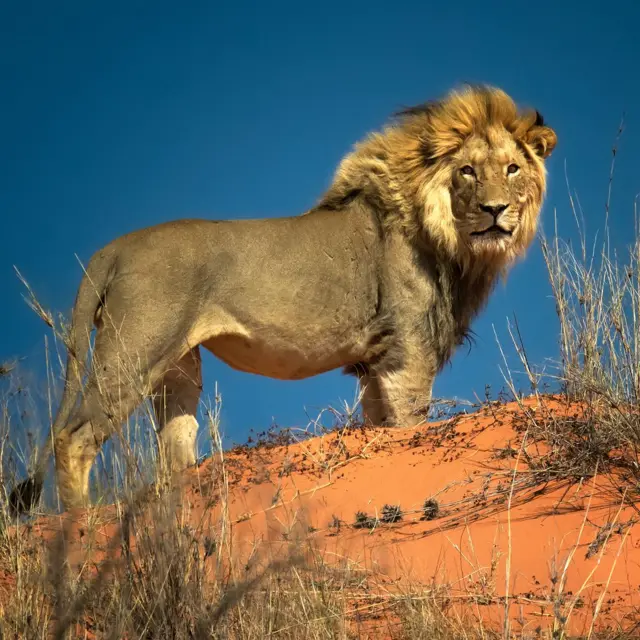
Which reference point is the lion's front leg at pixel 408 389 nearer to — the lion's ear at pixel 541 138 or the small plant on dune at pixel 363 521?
the lion's ear at pixel 541 138

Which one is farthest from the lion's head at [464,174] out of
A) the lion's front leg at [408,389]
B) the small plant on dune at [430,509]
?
the small plant on dune at [430,509]

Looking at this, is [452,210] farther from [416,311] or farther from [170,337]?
[170,337]

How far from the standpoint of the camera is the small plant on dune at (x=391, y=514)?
5480mm

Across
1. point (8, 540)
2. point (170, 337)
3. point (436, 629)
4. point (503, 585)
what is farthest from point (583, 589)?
point (170, 337)

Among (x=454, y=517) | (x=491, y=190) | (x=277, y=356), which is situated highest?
(x=491, y=190)

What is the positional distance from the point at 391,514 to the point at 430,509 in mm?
199

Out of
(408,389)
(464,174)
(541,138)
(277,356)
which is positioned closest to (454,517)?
(408,389)

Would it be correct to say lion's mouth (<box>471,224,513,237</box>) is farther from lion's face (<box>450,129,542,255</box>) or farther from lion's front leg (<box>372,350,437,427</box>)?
lion's front leg (<box>372,350,437,427</box>)

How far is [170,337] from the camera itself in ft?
22.9

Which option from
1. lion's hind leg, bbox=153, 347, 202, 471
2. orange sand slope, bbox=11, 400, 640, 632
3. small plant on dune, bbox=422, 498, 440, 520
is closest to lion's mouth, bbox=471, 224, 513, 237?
orange sand slope, bbox=11, 400, 640, 632

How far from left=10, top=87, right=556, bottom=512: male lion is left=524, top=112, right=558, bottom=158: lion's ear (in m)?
0.01

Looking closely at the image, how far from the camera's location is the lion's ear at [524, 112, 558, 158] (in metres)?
8.41

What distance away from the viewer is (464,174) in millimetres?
8148

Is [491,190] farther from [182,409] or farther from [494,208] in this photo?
[182,409]
